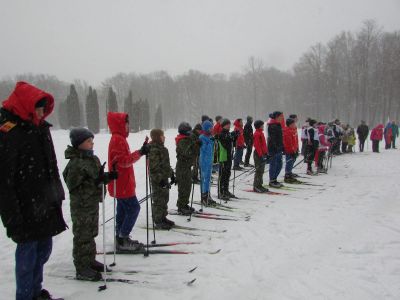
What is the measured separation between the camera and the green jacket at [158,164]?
6.05 metres

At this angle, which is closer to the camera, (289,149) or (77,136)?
(77,136)

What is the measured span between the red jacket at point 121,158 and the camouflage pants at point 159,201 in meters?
1.02

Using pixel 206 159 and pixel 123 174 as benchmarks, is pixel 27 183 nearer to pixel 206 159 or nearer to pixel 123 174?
pixel 123 174

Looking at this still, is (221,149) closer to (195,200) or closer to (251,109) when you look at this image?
(195,200)

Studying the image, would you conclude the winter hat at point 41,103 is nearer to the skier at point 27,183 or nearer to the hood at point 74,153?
the skier at point 27,183

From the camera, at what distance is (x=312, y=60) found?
59469 mm

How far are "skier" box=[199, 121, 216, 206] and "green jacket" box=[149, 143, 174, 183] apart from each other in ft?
6.20

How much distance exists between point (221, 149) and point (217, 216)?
2000mm

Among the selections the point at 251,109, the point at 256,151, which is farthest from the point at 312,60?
the point at 256,151

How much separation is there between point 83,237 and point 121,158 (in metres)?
1.30

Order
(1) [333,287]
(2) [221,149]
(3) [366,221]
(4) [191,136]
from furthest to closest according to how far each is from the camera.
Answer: (2) [221,149] < (4) [191,136] < (3) [366,221] < (1) [333,287]

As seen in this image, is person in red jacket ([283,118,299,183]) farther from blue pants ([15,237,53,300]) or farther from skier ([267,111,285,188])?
blue pants ([15,237,53,300])

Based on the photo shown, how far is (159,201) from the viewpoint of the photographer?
6207 mm

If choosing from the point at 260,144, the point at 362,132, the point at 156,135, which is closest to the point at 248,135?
the point at 260,144
